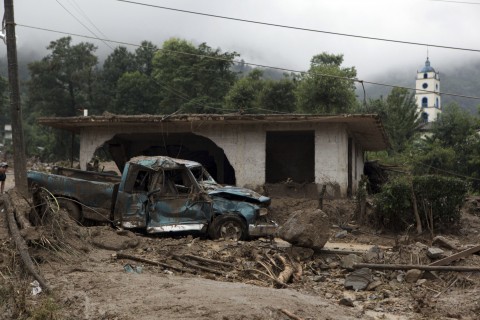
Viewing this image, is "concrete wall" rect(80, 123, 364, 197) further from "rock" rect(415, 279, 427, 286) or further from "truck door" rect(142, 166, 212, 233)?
"rock" rect(415, 279, 427, 286)

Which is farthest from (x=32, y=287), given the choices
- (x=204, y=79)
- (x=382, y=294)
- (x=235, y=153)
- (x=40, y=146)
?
(x=40, y=146)

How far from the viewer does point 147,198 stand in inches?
482

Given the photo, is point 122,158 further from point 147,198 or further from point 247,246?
point 247,246

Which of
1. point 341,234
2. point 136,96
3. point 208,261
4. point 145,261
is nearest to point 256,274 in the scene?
point 208,261

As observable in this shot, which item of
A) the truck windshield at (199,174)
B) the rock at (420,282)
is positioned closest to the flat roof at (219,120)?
the truck windshield at (199,174)

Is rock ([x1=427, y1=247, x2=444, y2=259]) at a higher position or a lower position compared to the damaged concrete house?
lower

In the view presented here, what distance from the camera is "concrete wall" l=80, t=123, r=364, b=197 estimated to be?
1697 cm

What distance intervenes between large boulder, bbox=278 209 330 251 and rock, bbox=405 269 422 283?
6.16 feet

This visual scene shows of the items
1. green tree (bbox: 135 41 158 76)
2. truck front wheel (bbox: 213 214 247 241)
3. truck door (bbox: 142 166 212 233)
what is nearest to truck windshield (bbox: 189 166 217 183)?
truck door (bbox: 142 166 212 233)

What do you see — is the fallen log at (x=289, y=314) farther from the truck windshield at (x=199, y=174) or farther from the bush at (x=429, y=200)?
the bush at (x=429, y=200)

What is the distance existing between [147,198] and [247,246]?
303 centimetres

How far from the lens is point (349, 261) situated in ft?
32.4

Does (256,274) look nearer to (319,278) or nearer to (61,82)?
(319,278)

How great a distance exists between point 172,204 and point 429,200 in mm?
7122
